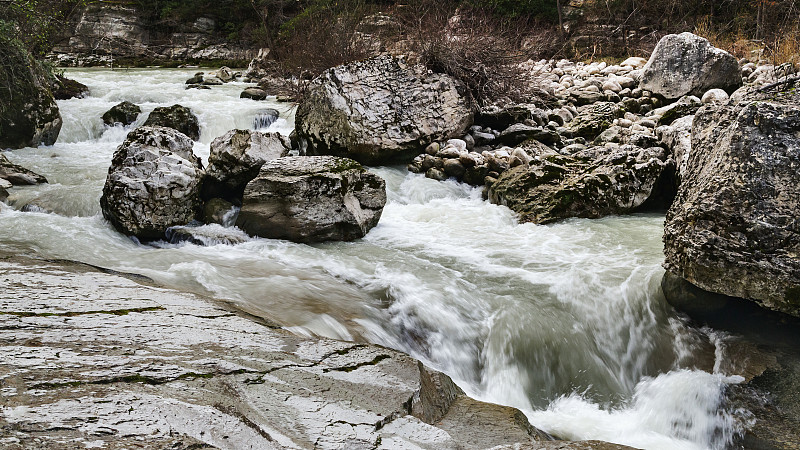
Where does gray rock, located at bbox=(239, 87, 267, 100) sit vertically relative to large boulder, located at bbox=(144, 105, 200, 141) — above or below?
above

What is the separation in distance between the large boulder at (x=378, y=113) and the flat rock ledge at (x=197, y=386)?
6.00 meters

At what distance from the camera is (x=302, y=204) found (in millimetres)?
6125

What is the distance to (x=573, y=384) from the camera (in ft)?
12.7

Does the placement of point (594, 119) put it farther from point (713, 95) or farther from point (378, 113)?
point (378, 113)

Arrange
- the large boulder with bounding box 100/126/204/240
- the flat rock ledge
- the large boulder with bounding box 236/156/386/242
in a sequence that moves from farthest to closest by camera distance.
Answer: the large boulder with bounding box 236/156/386/242
the large boulder with bounding box 100/126/204/240
the flat rock ledge

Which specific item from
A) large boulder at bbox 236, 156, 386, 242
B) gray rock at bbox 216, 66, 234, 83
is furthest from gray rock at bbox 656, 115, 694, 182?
gray rock at bbox 216, 66, 234, 83

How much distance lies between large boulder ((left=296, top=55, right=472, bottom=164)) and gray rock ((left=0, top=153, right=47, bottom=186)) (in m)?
3.86

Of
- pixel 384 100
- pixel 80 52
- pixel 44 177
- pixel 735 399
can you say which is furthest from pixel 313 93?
pixel 80 52

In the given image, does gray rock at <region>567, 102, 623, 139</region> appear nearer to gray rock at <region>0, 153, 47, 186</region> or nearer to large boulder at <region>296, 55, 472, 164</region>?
large boulder at <region>296, 55, 472, 164</region>

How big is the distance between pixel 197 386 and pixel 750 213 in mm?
3557

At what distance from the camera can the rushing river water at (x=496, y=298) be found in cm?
367

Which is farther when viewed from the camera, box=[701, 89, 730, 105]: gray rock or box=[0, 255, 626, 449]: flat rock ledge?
box=[701, 89, 730, 105]: gray rock

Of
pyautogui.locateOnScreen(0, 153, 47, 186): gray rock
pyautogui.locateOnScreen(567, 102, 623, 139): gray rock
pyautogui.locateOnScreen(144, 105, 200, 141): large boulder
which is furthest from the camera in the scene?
pyautogui.locateOnScreen(144, 105, 200, 141): large boulder

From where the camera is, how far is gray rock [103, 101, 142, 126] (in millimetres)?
11188
